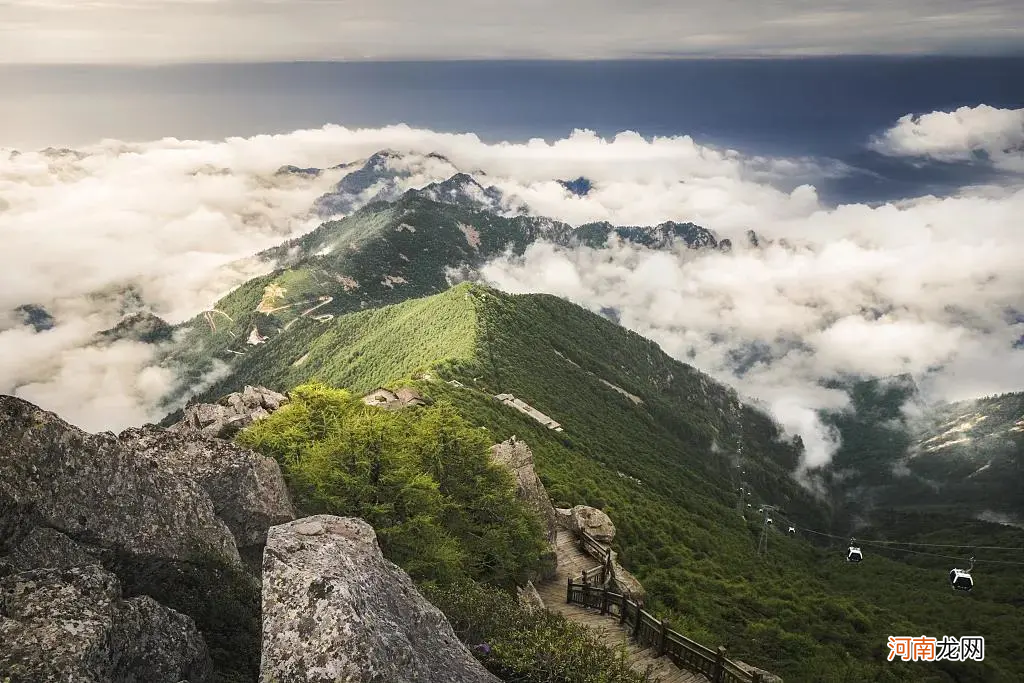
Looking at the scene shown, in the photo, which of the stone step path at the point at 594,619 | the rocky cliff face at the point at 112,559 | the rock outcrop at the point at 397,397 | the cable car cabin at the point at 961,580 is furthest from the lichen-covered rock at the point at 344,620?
the cable car cabin at the point at 961,580

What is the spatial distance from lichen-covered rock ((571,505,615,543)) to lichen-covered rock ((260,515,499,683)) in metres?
38.2

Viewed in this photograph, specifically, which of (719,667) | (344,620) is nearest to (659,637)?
(719,667)

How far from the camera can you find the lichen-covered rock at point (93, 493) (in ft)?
55.5

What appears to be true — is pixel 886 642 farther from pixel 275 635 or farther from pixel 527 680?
pixel 275 635

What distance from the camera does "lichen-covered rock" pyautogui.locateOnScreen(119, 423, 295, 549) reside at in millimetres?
26422

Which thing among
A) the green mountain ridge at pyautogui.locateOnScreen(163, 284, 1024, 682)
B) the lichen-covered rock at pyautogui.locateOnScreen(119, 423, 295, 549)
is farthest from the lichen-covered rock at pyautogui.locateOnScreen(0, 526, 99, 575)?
the green mountain ridge at pyautogui.locateOnScreen(163, 284, 1024, 682)

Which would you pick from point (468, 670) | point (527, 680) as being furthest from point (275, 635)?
point (527, 680)

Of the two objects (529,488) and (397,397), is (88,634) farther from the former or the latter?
(397,397)

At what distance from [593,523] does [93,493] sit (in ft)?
153

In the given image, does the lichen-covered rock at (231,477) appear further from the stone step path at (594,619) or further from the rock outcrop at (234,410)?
the rock outcrop at (234,410)

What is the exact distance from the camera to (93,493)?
18312mm

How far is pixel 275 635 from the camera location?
49.4 ft

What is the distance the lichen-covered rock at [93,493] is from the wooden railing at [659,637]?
20676mm

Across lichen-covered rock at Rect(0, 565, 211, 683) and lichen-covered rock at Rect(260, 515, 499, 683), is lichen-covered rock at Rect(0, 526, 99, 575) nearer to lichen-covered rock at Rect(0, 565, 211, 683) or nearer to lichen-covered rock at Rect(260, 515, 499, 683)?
lichen-covered rock at Rect(0, 565, 211, 683)
